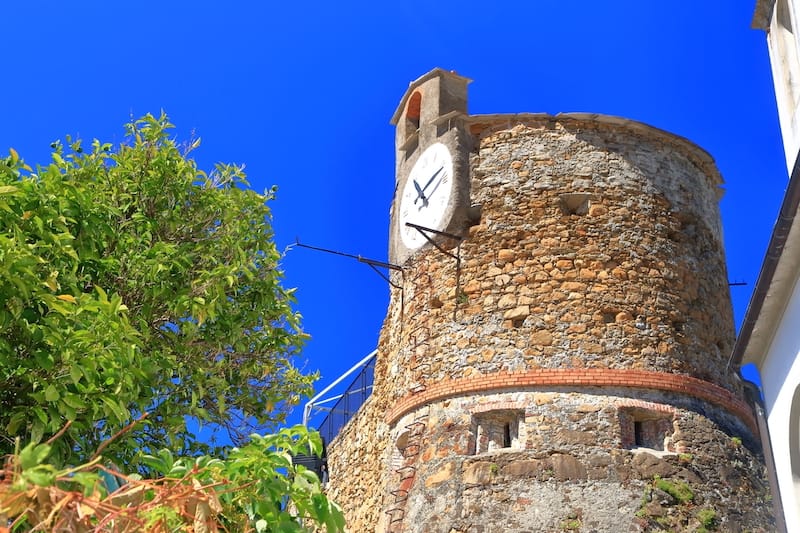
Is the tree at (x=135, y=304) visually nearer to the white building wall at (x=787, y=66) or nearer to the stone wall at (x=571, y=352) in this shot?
the stone wall at (x=571, y=352)

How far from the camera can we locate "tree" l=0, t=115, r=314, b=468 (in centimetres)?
596

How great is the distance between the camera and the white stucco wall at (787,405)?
811cm

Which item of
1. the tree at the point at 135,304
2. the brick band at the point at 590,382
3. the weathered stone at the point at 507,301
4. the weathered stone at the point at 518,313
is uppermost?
the weathered stone at the point at 507,301

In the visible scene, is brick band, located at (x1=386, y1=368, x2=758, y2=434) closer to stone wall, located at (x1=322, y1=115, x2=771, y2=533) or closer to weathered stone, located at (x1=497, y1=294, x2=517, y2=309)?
stone wall, located at (x1=322, y1=115, x2=771, y2=533)

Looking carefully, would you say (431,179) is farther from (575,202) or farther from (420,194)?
(575,202)

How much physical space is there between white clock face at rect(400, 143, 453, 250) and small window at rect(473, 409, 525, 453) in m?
3.07

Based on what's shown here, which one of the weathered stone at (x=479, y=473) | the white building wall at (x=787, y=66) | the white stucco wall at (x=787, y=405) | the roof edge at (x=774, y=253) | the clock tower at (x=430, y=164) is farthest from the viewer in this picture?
the clock tower at (x=430, y=164)

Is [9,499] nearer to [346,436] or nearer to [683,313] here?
[683,313]

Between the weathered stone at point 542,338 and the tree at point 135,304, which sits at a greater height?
the weathered stone at point 542,338

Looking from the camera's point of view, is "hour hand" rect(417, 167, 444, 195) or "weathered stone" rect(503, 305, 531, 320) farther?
"hour hand" rect(417, 167, 444, 195)

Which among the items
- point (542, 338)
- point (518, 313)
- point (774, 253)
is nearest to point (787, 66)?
point (774, 253)

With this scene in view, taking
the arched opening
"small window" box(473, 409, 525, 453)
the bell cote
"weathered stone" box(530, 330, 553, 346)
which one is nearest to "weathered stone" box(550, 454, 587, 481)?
"small window" box(473, 409, 525, 453)

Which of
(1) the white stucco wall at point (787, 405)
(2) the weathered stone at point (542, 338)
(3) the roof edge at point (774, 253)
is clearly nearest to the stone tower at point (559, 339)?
(2) the weathered stone at point (542, 338)

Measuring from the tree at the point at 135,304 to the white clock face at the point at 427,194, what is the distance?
16.6 ft
